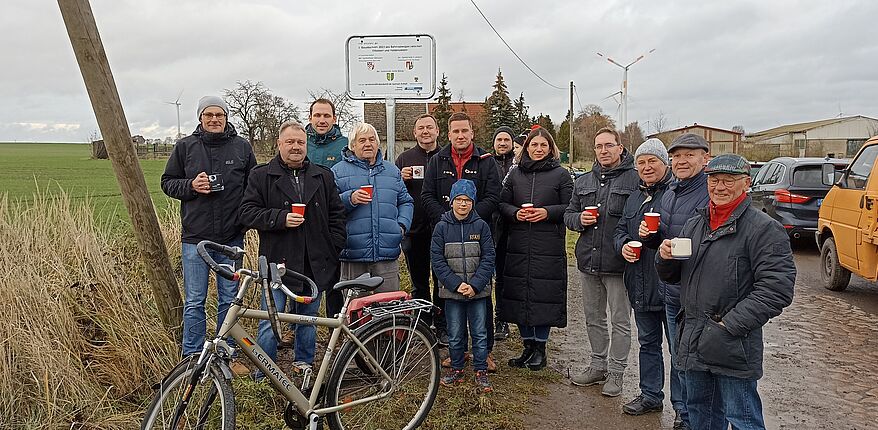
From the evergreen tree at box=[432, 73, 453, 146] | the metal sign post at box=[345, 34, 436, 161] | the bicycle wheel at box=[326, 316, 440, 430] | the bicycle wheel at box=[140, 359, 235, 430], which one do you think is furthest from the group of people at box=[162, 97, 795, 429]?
the evergreen tree at box=[432, 73, 453, 146]

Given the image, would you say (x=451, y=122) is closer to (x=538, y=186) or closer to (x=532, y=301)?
(x=538, y=186)

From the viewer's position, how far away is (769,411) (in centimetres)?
452

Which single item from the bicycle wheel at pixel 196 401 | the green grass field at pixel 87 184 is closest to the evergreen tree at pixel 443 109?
the green grass field at pixel 87 184

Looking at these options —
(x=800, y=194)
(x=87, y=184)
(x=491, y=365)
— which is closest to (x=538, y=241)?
(x=491, y=365)

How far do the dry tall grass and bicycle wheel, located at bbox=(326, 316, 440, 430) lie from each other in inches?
51.5

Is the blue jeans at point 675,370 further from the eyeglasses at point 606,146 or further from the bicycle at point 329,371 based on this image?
the bicycle at point 329,371

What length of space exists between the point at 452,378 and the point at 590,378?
1078 millimetres

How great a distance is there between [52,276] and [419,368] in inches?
116

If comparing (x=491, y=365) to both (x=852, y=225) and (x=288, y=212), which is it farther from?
(x=852, y=225)

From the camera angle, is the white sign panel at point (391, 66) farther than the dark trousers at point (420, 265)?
Yes

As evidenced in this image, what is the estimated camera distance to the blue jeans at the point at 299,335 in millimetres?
4277

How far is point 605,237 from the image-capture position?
4633mm

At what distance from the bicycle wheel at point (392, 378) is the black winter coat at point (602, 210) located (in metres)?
1.36

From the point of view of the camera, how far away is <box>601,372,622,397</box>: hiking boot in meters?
4.74
